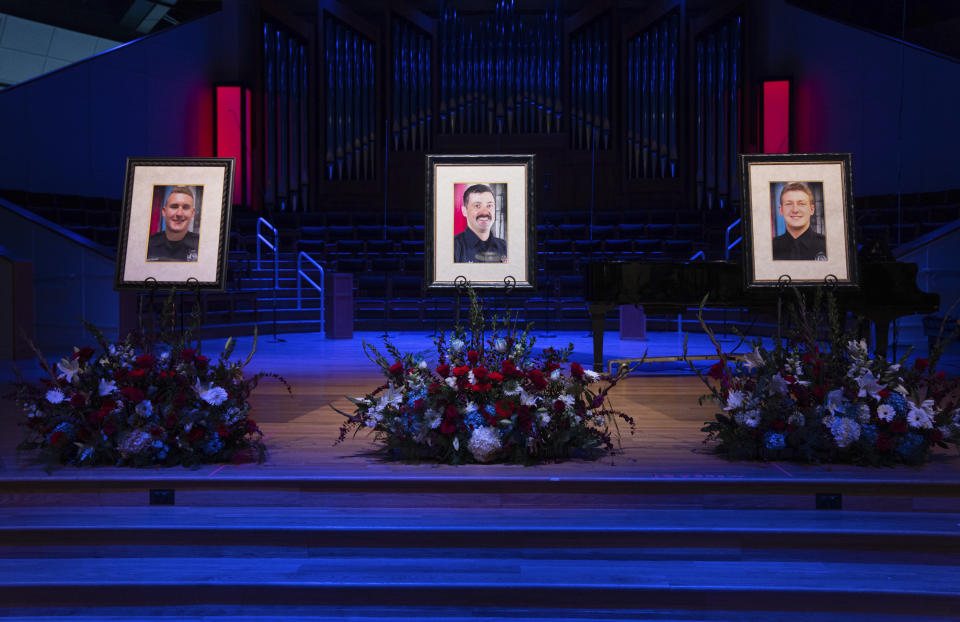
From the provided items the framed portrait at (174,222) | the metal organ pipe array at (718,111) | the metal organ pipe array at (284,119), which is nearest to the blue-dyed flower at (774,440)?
the framed portrait at (174,222)

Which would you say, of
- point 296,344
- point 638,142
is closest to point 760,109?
point 638,142

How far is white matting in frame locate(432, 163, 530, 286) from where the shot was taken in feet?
12.9

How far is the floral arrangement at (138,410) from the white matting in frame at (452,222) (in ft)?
3.98

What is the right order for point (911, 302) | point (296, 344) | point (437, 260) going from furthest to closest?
point (296, 344) < point (911, 302) < point (437, 260)

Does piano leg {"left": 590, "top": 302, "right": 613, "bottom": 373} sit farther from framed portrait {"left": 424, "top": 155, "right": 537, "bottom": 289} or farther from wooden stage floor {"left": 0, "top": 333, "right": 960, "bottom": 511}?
wooden stage floor {"left": 0, "top": 333, "right": 960, "bottom": 511}

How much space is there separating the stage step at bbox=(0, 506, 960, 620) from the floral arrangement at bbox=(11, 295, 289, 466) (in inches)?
10.6

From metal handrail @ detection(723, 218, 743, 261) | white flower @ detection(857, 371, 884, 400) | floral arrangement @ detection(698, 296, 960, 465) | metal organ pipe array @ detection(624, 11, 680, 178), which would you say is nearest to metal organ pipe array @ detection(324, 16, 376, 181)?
metal organ pipe array @ detection(624, 11, 680, 178)

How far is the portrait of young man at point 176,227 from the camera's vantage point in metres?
3.91

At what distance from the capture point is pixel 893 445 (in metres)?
2.97

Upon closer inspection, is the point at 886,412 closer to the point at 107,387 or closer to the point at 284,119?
the point at 107,387

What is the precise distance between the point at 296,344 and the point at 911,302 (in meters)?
5.75

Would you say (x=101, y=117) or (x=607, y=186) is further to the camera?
(x=607, y=186)

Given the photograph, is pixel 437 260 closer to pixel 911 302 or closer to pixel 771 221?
pixel 771 221

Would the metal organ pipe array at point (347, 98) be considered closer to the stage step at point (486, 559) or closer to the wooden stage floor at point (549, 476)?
the wooden stage floor at point (549, 476)
